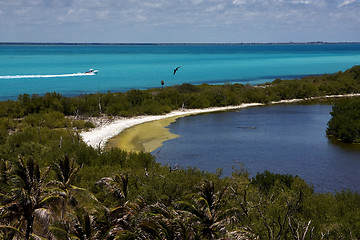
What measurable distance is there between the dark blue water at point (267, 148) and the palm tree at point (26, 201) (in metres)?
15.1

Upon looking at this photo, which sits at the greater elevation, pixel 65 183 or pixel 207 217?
pixel 65 183

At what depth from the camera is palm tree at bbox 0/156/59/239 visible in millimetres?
14180

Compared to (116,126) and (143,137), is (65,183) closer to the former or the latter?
(143,137)

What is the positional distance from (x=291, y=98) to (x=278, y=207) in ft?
176

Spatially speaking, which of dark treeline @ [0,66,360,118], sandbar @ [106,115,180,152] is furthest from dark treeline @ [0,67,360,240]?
dark treeline @ [0,66,360,118]

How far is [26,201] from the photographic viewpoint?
14148 mm

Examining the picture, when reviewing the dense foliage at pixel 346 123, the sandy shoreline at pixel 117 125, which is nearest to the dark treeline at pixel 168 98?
the sandy shoreline at pixel 117 125

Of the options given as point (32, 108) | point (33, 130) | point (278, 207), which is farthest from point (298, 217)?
point (32, 108)

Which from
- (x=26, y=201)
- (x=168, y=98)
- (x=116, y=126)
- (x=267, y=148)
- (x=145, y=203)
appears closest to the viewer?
(x=26, y=201)

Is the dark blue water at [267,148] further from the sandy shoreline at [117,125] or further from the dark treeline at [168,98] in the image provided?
the dark treeline at [168,98]

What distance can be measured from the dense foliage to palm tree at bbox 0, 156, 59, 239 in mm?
29150

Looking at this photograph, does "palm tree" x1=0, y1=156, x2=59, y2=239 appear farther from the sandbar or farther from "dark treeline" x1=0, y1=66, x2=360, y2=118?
"dark treeline" x1=0, y1=66, x2=360, y2=118

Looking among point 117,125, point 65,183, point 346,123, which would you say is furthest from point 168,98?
point 65,183

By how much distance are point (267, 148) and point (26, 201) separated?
949 inches
